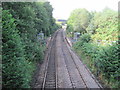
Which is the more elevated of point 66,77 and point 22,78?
point 22,78

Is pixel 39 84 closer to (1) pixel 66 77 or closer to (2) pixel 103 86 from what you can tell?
(1) pixel 66 77

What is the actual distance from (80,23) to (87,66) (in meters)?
21.4

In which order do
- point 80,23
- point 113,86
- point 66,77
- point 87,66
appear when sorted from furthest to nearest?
point 80,23
point 87,66
point 66,77
point 113,86

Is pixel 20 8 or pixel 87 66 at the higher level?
pixel 20 8

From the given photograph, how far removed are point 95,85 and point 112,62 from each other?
213 centimetres

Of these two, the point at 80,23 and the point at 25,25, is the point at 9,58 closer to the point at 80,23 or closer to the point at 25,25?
the point at 25,25

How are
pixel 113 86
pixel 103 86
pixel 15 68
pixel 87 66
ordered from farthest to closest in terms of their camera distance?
pixel 87 66
pixel 103 86
pixel 113 86
pixel 15 68

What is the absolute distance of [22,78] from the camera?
7.21m

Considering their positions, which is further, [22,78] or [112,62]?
[112,62]

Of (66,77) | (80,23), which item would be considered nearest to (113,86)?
(66,77)

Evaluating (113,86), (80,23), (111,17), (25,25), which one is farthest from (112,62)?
(80,23)

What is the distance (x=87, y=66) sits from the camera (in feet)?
45.1

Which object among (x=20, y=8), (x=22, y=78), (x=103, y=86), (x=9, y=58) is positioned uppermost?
(x=20, y=8)

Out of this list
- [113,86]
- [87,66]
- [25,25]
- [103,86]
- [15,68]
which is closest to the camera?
[15,68]
